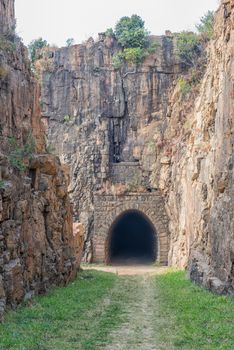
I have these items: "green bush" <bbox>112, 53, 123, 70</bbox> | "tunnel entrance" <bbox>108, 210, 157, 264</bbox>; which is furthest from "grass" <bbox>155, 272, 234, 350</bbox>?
"green bush" <bbox>112, 53, 123, 70</bbox>

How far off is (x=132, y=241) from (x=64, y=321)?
27210 millimetres

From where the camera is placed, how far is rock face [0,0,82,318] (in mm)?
12328

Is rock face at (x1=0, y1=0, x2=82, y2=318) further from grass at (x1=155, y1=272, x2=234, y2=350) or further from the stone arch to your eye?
the stone arch

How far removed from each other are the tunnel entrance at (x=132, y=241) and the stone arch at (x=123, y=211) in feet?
7.74

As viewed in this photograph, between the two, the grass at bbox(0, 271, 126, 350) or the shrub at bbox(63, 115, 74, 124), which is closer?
the grass at bbox(0, 271, 126, 350)

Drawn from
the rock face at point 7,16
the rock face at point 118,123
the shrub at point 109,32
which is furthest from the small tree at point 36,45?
the rock face at point 7,16

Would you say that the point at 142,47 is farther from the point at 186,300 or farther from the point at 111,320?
the point at 111,320

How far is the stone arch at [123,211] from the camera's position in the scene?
94.9 feet

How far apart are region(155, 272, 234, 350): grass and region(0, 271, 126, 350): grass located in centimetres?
131

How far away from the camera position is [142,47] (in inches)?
1229

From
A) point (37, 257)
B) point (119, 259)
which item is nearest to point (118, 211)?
point (119, 259)

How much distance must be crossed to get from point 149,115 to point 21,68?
15796mm

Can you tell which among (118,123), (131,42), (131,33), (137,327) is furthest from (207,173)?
(131,33)

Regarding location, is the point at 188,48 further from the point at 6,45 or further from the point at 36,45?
the point at 6,45
